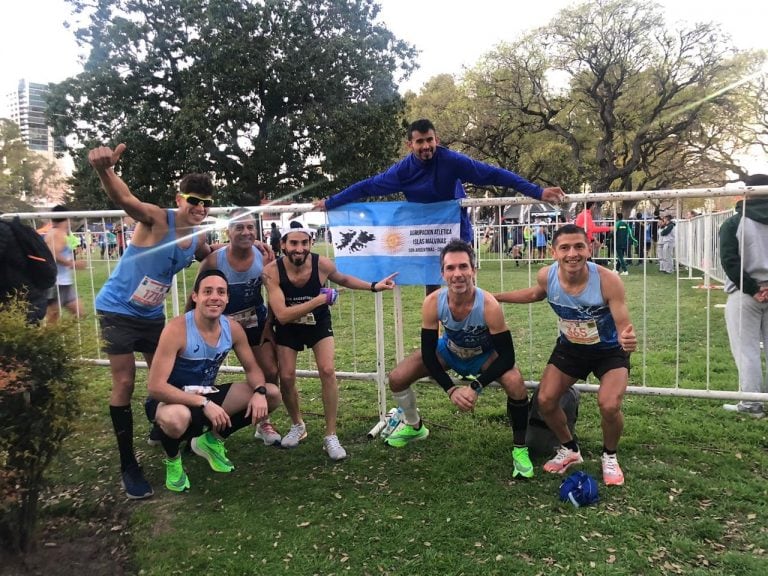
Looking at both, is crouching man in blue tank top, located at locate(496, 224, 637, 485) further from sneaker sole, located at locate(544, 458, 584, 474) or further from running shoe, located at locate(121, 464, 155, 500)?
running shoe, located at locate(121, 464, 155, 500)

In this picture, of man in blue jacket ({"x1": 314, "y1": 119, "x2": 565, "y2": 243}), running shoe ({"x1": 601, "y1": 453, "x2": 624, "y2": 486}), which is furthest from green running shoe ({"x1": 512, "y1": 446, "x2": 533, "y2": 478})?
man in blue jacket ({"x1": 314, "y1": 119, "x2": 565, "y2": 243})

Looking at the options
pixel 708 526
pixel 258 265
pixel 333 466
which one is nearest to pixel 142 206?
pixel 258 265

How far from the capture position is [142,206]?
3367 mm

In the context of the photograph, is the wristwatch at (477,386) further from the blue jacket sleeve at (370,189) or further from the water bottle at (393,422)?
the blue jacket sleeve at (370,189)

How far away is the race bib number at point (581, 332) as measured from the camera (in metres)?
3.40

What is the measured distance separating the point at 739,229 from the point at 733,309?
73 centimetres

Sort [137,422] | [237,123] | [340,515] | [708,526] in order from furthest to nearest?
[237,123]
[137,422]
[340,515]
[708,526]

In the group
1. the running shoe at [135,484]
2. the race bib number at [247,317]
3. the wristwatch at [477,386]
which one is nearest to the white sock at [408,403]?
the wristwatch at [477,386]

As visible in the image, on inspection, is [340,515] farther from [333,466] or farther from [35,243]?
[35,243]

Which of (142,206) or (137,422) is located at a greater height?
(142,206)

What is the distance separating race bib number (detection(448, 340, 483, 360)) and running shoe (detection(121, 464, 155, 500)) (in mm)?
2134

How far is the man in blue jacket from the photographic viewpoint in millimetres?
3945

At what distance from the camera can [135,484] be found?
11.2 feet

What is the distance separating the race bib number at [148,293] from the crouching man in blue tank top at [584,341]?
8.33 ft
